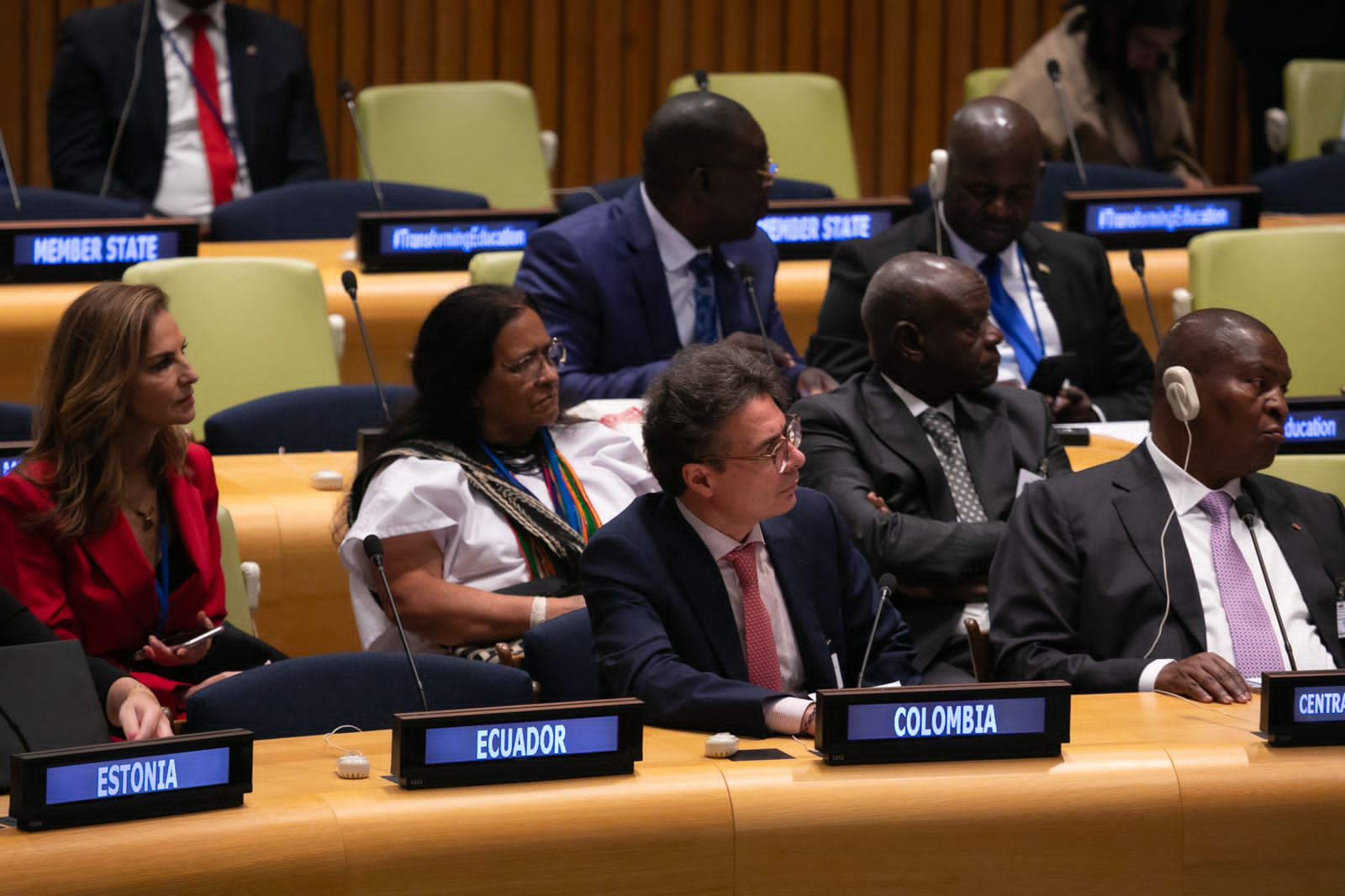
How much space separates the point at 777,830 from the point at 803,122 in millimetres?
4710

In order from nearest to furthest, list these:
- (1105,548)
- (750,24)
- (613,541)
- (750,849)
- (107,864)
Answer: (107,864)
(750,849)
(613,541)
(1105,548)
(750,24)

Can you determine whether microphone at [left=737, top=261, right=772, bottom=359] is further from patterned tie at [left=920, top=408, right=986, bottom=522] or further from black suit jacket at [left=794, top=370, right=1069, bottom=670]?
patterned tie at [left=920, top=408, right=986, bottom=522]

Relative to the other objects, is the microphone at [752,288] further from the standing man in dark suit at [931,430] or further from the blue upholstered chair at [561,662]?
the blue upholstered chair at [561,662]

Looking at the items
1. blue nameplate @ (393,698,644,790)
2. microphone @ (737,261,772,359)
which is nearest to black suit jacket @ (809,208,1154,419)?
microphone @ (737,261,772,359)

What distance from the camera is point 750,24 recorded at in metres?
7.64

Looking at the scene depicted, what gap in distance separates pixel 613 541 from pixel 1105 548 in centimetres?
79

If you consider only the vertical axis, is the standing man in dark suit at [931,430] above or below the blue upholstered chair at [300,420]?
above

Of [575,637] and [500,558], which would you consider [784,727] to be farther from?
[500,558]

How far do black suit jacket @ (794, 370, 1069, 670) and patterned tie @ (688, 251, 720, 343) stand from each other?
2.06 ft

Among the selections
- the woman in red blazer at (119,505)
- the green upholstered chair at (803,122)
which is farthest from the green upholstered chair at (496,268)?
the green upholstered chair at (803,122)

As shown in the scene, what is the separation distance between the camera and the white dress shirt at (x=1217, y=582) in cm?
298

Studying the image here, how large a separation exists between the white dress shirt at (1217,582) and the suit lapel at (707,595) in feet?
2.38

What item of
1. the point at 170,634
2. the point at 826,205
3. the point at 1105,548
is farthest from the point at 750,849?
the point at 826,205

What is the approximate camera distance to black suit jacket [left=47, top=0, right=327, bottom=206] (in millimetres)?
5914
